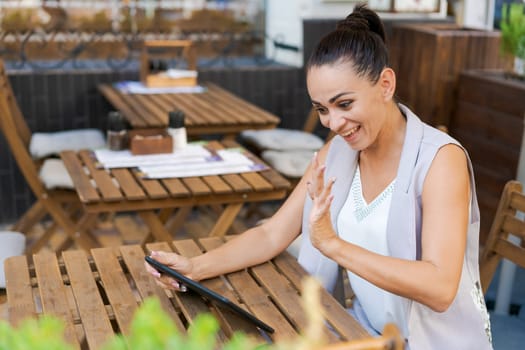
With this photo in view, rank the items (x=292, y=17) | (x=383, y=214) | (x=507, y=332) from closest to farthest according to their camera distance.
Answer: (x=383, y=214), (x=507, y=332), (x=292, y=17)

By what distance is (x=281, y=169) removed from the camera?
4.26 meters

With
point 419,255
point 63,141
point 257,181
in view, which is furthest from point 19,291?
point 63,141

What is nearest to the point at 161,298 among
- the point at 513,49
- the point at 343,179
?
the point at 343,179

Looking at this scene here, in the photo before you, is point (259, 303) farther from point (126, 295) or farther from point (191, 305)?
point (126, 295)

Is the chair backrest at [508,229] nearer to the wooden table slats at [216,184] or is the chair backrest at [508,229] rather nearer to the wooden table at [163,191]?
the wooden table at [163,191]

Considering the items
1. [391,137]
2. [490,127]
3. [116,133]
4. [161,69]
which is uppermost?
[391,137]

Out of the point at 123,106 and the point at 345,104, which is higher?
the point at 345,104

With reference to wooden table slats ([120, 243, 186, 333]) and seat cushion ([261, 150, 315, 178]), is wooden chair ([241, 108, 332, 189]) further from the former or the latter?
wooden table slats ([120, 243, 186, 333])

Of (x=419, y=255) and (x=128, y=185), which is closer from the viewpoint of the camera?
(x=419, y=255)

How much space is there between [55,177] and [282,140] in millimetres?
1588

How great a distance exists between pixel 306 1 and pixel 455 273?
433 centimetres

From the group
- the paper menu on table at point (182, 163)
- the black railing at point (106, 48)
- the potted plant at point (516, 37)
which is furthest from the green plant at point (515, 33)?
the paper menu on table at point (182, 163)

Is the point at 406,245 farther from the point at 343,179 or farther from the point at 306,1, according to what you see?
the point at 306,1

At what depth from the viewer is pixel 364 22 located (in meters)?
1.93
